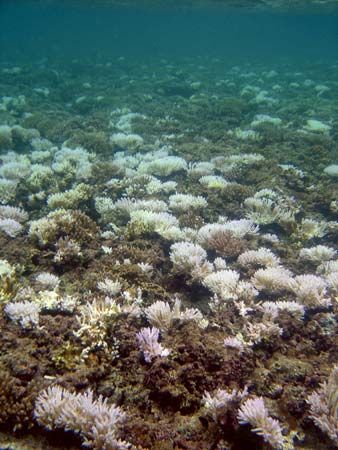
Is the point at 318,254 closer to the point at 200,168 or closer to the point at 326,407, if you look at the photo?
the point at 326,407

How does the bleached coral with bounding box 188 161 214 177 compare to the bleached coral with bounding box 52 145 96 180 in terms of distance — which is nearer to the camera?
the bleached coral with bounding box 52 145 96 180

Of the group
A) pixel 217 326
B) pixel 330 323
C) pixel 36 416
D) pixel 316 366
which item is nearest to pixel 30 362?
pixel 36 416

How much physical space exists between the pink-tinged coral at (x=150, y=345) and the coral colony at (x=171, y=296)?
17 mm

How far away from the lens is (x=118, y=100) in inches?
779

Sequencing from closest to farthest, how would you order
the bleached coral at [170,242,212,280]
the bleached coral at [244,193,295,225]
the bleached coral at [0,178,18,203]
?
1. the bleached coral at [170,242,212,280]
2. the bleached coral at [244,193,295,225]
3. the bleached coral at [0,178,18,203]

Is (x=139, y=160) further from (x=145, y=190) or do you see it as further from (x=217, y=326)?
(x=217, y=326)

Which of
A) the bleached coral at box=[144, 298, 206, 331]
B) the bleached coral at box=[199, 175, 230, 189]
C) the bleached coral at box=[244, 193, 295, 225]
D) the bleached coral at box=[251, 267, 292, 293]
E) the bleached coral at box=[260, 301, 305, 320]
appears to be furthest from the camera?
the bleached coral at box=[199, 175, 230, 189]

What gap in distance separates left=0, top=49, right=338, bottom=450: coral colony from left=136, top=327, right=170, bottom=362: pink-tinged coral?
0.05 feet

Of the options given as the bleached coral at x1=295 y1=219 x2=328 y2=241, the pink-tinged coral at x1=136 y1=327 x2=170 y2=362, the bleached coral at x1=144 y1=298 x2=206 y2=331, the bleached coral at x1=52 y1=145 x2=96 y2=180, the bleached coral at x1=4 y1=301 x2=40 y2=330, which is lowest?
the bleached coral at x1=295 y1=219 x2=328 y2=241

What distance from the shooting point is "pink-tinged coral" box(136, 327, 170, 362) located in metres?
3.92

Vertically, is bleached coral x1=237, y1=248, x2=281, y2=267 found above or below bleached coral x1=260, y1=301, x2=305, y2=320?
below

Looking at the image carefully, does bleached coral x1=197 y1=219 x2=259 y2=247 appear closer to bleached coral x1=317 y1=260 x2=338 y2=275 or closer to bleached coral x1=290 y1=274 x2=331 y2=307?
bleached coral x1=317 y1=260 x2=338 y2=275

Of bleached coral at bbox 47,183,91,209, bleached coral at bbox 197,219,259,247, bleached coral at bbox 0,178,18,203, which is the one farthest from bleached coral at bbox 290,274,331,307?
bleached coral at bbox 0,178,18,203

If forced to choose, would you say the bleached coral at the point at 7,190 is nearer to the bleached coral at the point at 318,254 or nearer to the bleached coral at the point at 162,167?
the bleached coral at the point at 162,167
